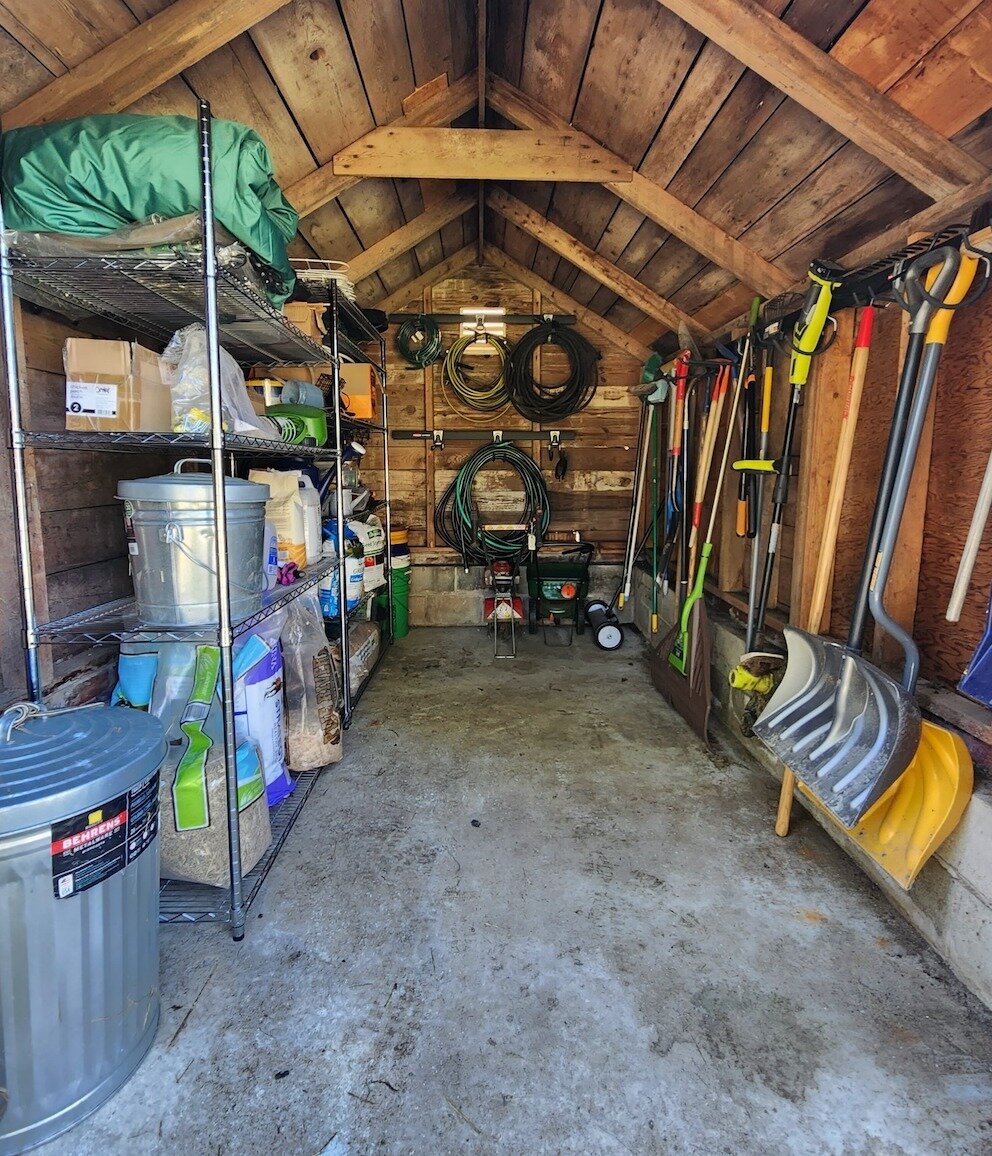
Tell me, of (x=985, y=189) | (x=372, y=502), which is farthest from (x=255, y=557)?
(x=372, y=502)

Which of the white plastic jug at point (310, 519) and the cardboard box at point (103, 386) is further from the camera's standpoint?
the white plastic jug at point (310, 519)

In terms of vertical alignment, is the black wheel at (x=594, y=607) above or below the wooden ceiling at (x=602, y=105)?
below

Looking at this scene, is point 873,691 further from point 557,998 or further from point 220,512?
point 220,512

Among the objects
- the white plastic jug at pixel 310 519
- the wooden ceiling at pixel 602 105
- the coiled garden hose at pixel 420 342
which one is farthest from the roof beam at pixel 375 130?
the coiled garden hose at pixel 420 342

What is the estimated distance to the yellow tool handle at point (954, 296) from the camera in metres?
1.50

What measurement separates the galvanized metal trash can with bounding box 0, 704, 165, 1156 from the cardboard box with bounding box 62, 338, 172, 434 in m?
0.83

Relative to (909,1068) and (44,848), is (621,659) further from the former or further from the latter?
(44,848)

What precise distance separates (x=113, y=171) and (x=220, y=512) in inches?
31.9

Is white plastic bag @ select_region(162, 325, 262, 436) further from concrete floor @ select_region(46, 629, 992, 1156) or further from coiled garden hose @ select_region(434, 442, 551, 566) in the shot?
coiled garden hose @ select_region(434, 442, 551, 566)

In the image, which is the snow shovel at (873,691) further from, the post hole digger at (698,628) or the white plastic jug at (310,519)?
the white plastic jug at (310,519)

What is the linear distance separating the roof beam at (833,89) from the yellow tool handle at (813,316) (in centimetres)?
30

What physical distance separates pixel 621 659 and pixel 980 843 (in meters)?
2.66

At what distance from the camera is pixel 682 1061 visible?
4.22 feet

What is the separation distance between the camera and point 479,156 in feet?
8.66
